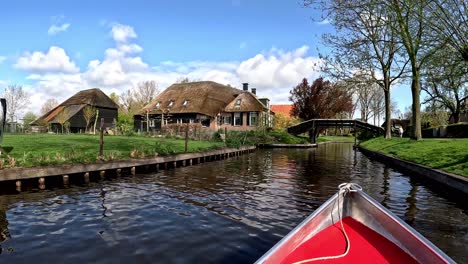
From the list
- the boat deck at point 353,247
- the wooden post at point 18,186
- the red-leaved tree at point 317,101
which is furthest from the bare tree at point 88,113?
the boat deck at point 353,247

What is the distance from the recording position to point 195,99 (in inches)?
1895

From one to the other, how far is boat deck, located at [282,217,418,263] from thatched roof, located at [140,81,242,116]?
41.2m

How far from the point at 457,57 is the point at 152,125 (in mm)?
39975

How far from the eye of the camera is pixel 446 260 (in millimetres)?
3256

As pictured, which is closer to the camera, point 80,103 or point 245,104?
point 245,104

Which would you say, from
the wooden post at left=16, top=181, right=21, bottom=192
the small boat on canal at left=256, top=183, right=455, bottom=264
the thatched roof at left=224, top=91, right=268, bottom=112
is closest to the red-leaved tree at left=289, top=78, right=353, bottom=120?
the thatched roof at left=224, top=91, right=268, bottom=112

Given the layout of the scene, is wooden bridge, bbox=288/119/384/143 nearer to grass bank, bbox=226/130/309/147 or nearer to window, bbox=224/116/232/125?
grass bank, bbox=226/130/309/147

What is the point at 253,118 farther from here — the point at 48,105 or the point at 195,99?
the point at 48,105

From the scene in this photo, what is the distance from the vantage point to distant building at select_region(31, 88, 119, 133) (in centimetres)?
5088

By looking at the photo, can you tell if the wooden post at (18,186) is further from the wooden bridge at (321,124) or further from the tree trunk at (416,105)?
the wooden bridge at (321,124)

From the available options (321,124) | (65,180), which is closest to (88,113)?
(321,124)

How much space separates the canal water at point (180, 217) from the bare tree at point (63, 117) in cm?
3972

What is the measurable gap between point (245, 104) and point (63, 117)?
2646 centimetres

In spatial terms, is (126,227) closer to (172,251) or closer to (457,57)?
(172,251)
